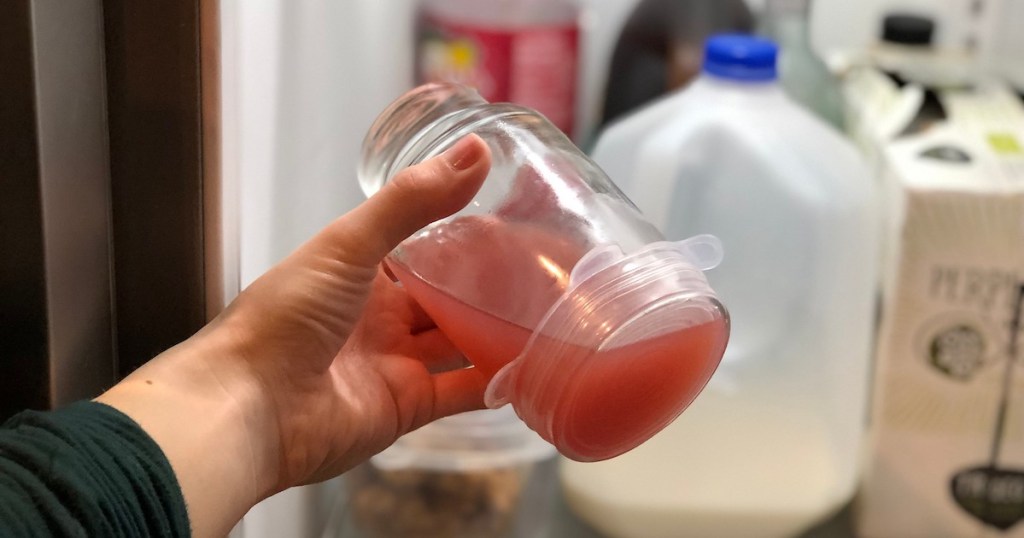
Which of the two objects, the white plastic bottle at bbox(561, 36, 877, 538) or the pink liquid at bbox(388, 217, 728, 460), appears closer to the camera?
the pink liquid at bbox(388, 217, 728, 460)

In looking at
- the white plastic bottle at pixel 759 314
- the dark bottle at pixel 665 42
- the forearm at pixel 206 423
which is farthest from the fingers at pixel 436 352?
the dark bottle at pixel 665 42

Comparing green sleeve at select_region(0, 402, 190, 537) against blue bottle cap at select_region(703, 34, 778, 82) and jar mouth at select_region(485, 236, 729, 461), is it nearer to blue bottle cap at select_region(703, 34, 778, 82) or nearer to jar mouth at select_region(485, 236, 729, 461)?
jar mouth at select_region(485, 236, 729, 461)

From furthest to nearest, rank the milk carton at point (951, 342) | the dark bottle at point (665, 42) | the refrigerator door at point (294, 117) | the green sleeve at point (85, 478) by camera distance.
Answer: the dark bottle at point (665, 42) → the milk carton at point (951, 342) → the refrigerator door at point (294, 117) → the green sleeve at point (85, 478)

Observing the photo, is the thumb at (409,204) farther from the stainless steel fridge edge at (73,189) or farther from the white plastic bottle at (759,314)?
the white plastic bottle at (759,314)

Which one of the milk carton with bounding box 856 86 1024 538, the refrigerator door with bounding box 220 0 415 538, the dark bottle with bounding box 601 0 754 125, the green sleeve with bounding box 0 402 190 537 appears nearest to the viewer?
the green sleeve with bounding box 0 402 190 537

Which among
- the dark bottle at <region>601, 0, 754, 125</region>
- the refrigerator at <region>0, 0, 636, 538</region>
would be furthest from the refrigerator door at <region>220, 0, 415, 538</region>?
the dark bottle at <region>601, 0, 754, 125</region>

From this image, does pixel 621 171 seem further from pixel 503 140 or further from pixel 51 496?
pixel 51 496

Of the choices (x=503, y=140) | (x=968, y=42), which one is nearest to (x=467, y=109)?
(x=503, y=140)
